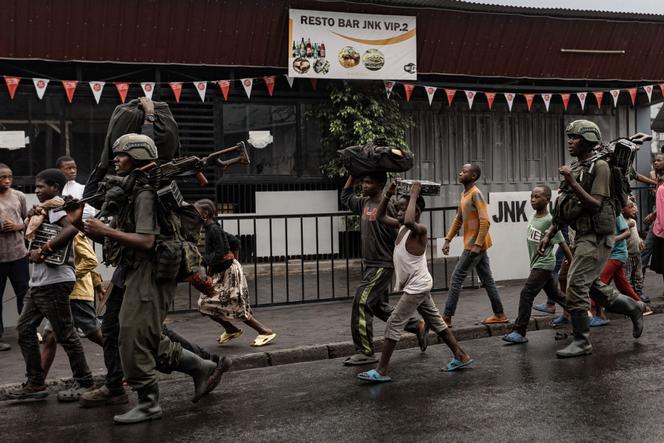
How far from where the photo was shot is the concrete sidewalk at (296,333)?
25.6 feet

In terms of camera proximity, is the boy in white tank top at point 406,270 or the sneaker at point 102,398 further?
the boy in white tank top at point 406,270

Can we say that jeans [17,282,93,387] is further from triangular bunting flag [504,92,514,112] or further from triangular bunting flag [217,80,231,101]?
triangular bunting flag [504,92,514,112]

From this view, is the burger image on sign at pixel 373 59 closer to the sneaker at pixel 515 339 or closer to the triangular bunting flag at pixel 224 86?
the triangular bunting flag at pixel 224 86

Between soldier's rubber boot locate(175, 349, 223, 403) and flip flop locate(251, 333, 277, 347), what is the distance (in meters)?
2.00

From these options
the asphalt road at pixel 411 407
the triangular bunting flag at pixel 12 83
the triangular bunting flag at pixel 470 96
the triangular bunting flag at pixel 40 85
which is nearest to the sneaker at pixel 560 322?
the asphalt road at pixel 411 407

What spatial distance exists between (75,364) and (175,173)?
6.10 feet

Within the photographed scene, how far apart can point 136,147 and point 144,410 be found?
1.80 m

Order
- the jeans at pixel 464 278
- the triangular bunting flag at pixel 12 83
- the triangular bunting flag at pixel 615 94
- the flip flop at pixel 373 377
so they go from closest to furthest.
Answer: the flip flop at pixel 373 377 → the jeans at pixel 464 278 → the triangular bunting flag at pixel 12 83 → the triangular bunting flag at pixel 615 94

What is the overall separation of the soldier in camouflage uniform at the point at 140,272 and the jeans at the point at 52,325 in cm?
101

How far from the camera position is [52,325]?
21.4 ft

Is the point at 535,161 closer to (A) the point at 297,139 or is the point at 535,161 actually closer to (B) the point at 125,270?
(A) the point at 297,139

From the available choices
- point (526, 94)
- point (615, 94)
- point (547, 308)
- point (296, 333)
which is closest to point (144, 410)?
point (296, 333)

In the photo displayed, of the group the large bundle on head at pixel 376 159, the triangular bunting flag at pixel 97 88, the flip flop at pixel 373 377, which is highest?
the triangular bunting flag at pixel 97 88

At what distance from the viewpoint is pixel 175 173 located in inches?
234
